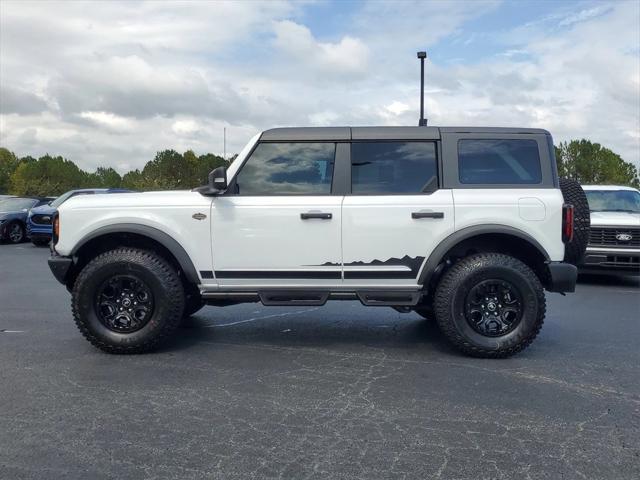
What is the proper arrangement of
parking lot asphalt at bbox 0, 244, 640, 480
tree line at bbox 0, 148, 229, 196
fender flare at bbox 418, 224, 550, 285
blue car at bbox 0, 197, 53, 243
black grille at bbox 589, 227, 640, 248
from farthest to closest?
tree line at bbox 0, 148, 229, 196, blue car at bbox 0, 197, 53, 243, black grille at bbox 589, 227, 640, 248, fender flare at bbox 418, 224, 550, 285, parking lot asphalt at bbox 0, 244, 640, 480

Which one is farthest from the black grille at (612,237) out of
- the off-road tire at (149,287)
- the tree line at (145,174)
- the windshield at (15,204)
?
the tree line at (145,174)

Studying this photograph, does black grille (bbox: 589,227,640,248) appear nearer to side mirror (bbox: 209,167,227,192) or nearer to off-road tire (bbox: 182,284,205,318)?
off-road tire (bbox: 182,284,205,318)

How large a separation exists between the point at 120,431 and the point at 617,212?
9.31m

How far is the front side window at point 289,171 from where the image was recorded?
5.30 metres

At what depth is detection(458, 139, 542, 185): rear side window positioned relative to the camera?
5.28 meters

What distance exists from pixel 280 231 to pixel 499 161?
80.7 inches

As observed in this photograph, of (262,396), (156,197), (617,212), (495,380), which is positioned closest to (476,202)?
(495,380)

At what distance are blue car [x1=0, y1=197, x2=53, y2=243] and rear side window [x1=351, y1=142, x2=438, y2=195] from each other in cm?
1565

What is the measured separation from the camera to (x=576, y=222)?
218 inches

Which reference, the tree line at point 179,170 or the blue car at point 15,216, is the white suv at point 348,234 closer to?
the blue car at point 15,216

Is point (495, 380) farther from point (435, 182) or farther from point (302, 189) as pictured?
point (302, 189)

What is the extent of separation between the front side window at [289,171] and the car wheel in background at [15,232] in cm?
1515

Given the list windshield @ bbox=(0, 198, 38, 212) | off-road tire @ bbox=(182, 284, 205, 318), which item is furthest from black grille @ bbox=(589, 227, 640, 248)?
windshield @ bbox=(0, 198, 38, 212)

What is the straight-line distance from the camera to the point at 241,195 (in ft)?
17.3
